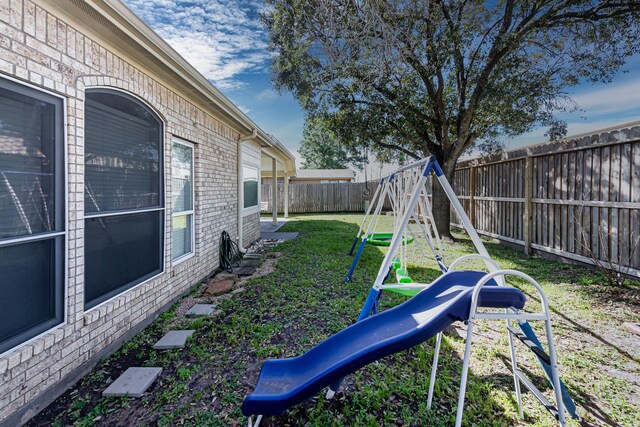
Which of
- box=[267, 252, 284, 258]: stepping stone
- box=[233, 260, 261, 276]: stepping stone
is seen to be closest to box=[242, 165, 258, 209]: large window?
box=[267, 252, 284, 258]: stepping stone

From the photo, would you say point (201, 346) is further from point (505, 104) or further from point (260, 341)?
point (505, 104)

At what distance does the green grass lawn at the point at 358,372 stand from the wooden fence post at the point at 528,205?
241cm

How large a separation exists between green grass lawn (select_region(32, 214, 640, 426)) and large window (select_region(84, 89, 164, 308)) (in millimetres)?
731

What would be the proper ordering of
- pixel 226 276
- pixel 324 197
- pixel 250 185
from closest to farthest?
pixel 226 276
pixel 250 185
pixel 324 197

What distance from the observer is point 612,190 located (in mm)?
5090

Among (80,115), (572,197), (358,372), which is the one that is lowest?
(358,372)

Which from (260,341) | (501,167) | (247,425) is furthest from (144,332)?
(501,167)

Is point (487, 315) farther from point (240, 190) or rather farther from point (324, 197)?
point (324, 197)

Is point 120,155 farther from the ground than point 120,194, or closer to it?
farther from the ground

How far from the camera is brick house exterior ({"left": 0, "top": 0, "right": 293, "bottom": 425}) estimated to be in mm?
2109

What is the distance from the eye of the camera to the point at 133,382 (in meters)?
2.57

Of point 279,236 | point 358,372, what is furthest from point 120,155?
point 279,236

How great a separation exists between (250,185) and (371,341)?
7192mm

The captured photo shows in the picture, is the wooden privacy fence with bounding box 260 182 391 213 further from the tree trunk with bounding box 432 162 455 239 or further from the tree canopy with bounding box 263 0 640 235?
the tree canopy with bounding box 263 0 640 235
